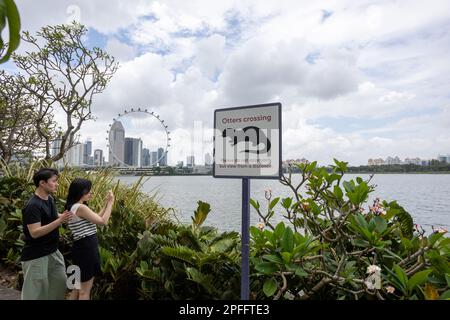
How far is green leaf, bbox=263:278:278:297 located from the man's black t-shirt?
5.90ft

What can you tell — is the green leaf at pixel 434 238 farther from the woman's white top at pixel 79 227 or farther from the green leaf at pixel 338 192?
the woman's white top at pixel 79 227

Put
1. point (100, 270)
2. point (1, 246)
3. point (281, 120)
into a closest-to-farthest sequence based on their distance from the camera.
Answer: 1. point (281, 120)
2. point (100, 270)
3. point (1, 246)

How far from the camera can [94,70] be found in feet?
32.9

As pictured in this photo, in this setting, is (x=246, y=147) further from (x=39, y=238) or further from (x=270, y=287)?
(x=39, y=238)

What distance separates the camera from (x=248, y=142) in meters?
2.17

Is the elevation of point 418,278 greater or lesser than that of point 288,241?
lesser

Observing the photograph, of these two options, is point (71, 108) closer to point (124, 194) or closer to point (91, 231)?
point (124, 194)

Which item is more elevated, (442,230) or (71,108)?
(71,108)

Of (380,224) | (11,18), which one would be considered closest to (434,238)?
(380,224)

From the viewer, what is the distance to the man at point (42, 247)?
2.88 meters

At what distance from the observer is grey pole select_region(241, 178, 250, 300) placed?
222cm

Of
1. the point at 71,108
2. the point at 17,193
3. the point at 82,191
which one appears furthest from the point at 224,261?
the point at 71,108

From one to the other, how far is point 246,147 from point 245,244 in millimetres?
596

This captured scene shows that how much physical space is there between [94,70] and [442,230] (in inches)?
376
